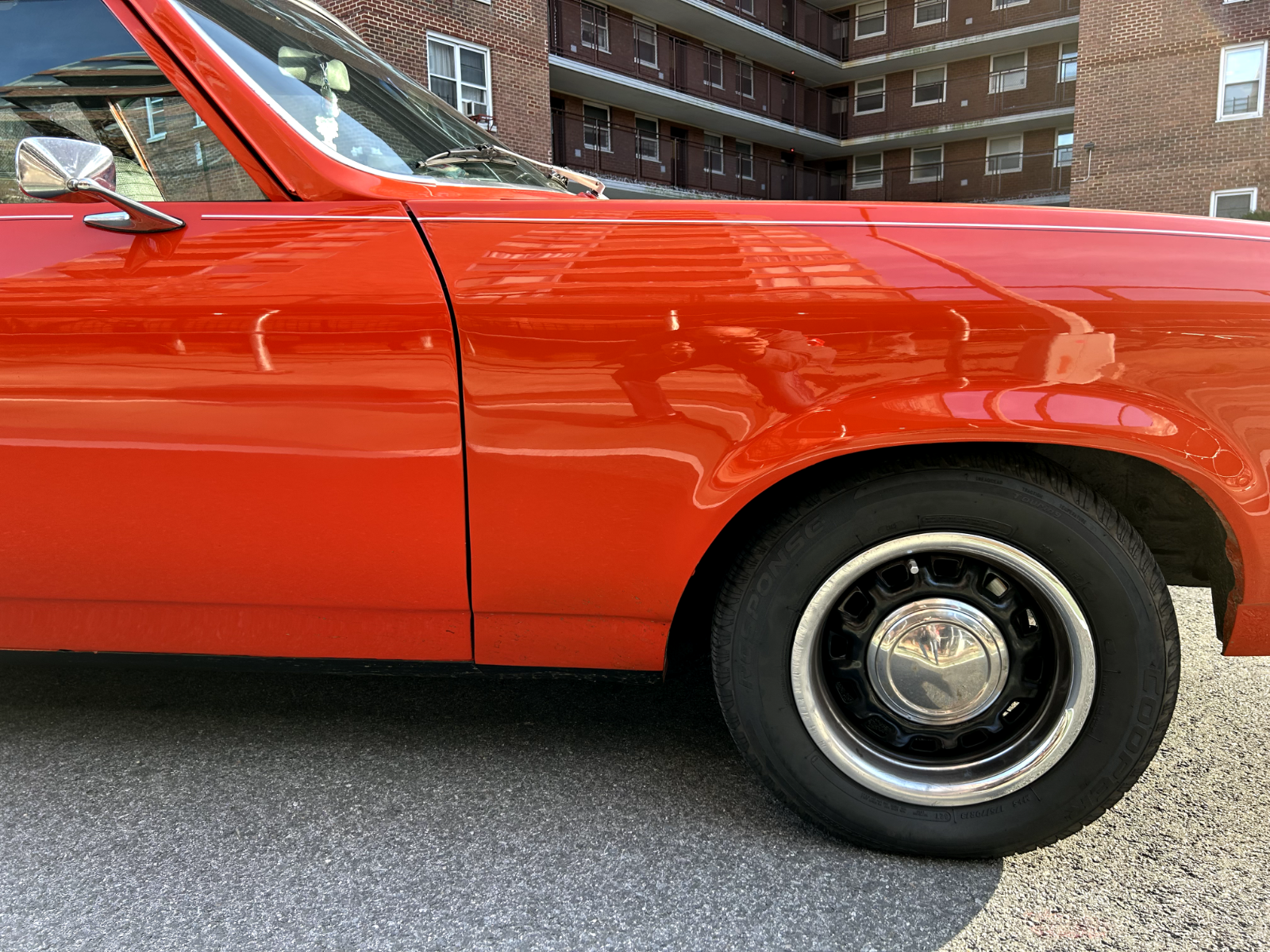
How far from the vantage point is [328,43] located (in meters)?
2.22

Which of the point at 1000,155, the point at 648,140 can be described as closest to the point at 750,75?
the point at 648,140

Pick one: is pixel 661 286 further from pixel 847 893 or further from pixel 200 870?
pixel 200 870

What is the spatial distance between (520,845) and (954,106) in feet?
109

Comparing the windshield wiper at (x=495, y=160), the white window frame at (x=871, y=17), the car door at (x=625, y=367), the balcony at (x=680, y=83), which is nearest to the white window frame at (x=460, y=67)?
the balcony at (x=680, y=83)

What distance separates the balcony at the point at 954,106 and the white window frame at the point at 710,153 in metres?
5.74

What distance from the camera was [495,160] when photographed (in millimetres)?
2227

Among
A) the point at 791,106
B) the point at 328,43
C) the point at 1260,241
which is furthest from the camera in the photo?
the point at 791,106

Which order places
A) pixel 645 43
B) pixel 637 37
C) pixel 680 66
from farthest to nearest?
pixel 680 66 → pixel 645 43 → pixel 637 37

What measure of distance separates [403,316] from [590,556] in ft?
1.92

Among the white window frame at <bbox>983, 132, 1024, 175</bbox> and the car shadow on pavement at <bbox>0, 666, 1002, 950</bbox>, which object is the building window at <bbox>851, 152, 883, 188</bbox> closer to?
the white window frame at <bbox>983, 132, 1024, 175</bbox>

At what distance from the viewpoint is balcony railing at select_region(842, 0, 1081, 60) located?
2797 centimetres

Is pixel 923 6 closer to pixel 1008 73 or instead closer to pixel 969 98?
pixel 969 98

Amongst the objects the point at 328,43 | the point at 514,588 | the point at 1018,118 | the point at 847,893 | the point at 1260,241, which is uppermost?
the point at 1018,118

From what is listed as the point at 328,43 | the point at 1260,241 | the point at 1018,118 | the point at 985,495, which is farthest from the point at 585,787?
the point at 1018,118
